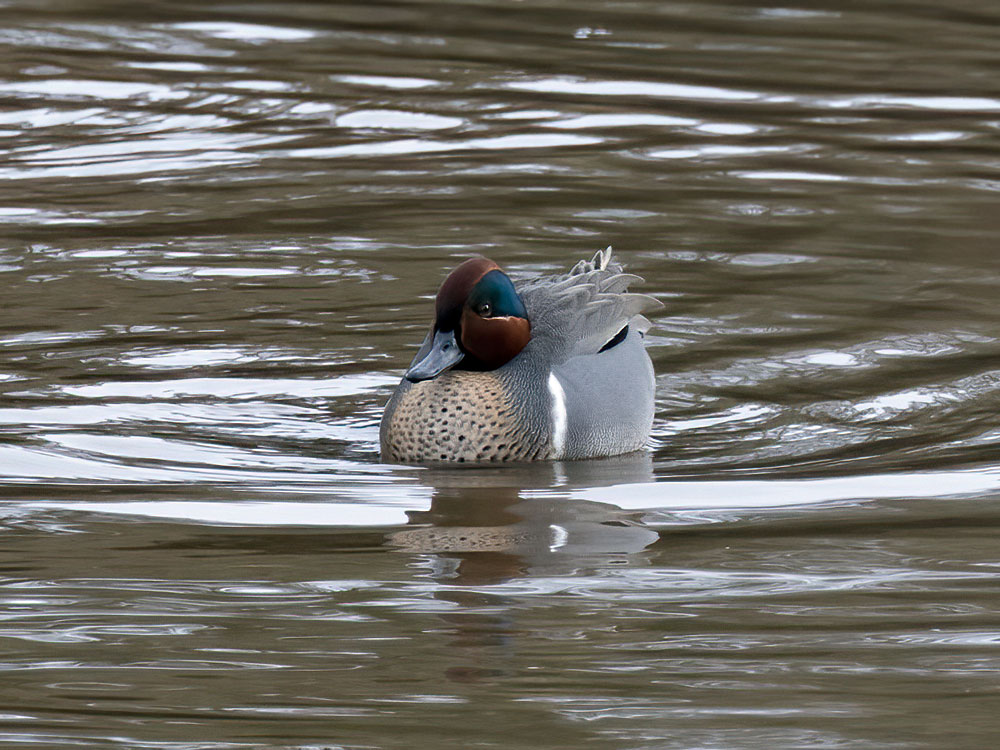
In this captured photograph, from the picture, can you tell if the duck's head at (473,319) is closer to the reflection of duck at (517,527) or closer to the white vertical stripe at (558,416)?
the white vertical stripe at (558,416)

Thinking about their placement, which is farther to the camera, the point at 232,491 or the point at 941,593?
the point at 232,491

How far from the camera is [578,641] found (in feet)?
16.3

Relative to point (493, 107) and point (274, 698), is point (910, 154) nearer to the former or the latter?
point (493, 107)

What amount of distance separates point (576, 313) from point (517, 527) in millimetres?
1417

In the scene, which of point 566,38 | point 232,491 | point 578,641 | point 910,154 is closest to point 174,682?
point 578,641

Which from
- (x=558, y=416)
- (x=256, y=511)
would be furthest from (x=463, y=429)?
(x=256, y=511)

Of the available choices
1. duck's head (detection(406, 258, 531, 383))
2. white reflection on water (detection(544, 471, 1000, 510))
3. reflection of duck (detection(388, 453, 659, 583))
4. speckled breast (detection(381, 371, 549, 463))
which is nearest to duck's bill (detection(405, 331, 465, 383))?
duck's head (detection(406, 258, 531, 383))

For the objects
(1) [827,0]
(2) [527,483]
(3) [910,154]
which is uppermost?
(1) [827,0]

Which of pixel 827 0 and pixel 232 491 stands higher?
pixel 827 0

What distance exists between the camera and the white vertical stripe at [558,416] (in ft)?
23.8

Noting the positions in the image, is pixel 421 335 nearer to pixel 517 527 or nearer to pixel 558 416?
pixel 558 416

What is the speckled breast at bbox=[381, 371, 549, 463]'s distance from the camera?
284 inches

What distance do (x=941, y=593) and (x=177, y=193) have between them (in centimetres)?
685

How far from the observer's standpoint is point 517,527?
249 inches
